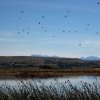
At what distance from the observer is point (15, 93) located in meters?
18.3

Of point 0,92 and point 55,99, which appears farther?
point 0,92

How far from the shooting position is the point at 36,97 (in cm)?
1844

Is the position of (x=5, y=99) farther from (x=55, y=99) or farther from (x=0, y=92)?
(x=55, y=99)

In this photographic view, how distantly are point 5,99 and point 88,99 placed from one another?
15.7 feet

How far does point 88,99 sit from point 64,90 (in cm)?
147

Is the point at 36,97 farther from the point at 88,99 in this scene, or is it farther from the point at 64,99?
the point at 88,99

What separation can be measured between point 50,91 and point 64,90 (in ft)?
2.77

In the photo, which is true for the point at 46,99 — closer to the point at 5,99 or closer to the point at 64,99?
the point at 64,99

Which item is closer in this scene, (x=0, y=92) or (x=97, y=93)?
(x=97, y=93)

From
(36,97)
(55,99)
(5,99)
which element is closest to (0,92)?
(5,99)

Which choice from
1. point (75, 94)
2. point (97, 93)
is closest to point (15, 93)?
point (75, 94)

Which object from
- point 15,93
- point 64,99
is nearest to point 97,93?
point 64,99

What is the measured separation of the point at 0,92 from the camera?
19.0m

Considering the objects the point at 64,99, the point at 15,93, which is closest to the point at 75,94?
the point at 64,99
